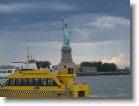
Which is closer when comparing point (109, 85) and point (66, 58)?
point (109, 85)

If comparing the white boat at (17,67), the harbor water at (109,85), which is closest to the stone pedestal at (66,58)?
the harbor water at (109,85)

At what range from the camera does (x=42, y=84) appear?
5.02 meters

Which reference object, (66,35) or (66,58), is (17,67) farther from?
(66,35)

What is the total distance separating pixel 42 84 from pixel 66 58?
0.45m

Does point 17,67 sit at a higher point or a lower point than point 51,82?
higher

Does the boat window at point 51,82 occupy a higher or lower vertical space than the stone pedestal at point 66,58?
lower

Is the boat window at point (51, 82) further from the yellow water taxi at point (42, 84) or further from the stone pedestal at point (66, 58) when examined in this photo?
the stone pedestal at point (66, 58)

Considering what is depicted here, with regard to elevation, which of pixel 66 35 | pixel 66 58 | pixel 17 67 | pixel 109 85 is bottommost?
pixel 109 85

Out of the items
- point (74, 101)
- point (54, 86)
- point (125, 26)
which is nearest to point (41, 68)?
point (54, 86)

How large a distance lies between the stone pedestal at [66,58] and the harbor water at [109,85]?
196 mm

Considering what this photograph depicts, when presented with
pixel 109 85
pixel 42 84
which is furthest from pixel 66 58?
pixel 109 85

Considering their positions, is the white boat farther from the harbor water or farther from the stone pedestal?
the harbor water

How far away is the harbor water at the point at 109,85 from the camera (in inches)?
180

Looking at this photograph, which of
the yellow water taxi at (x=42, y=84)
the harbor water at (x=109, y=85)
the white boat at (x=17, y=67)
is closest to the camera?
the harbor water at (x=109, y=85)
